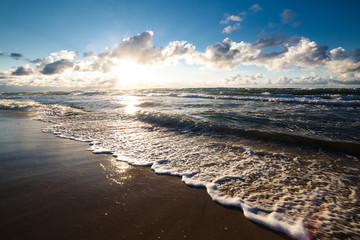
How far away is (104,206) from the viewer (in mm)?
2682

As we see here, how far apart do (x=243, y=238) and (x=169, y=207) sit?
1.17 m

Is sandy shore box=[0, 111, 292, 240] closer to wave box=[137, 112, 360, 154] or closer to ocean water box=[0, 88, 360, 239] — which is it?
ocean water box=[0, 88, 360, 239]

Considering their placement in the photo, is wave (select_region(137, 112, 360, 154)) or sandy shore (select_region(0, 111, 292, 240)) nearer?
sandy shore (select_region(0, 111, 292, 240))

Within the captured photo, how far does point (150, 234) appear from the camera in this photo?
85.4 inches

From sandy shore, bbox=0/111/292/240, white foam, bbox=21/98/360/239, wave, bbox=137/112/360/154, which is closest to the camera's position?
sandy shore, bbox=0/111/292/240

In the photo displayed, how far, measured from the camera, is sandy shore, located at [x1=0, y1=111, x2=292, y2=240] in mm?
2197

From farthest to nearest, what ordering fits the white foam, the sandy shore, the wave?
the wave
the white foam
the sandy shore

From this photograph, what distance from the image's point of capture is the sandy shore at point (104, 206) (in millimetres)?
2197

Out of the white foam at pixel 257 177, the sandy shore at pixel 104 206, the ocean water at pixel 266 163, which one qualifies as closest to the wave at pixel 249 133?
the ocean water at pixel 266 163

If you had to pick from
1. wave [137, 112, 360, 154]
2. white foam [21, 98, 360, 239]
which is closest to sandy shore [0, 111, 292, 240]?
white foam [21, 98, 360, 239]

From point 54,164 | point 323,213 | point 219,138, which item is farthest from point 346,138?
point 54,164

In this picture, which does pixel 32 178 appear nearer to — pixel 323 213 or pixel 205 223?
pixel 205 223

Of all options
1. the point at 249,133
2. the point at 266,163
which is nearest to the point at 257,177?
the point at 266,163

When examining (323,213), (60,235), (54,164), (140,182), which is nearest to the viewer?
(60,235)
